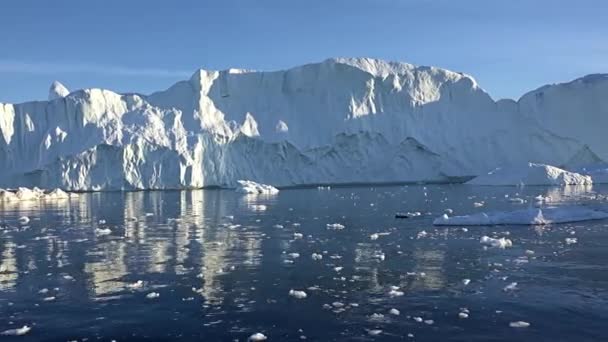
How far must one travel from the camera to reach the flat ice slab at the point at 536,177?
1445 inches

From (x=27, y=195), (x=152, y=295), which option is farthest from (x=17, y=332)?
(x=27, y=195)

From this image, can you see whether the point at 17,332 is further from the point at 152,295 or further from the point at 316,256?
the point at 316,256

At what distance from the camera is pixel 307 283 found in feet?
29.2

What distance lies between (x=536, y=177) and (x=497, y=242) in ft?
90.4

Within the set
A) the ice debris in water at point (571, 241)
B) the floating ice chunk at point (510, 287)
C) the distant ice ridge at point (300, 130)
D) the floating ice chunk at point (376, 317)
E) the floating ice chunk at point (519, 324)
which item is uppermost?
the distant ice ridge at point (300, 130)

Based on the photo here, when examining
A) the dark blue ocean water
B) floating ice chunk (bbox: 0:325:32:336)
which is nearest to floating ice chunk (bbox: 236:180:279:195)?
the dark blue ocean water

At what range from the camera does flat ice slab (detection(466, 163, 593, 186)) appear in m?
36.7

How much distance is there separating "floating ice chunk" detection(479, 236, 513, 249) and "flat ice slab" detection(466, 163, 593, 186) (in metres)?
26.5

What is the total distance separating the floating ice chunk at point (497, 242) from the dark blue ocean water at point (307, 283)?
0.63 ft

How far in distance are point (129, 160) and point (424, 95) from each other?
22.5m

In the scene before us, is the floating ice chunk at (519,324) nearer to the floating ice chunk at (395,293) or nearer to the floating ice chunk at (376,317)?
the floating ice chunk at (376,317)

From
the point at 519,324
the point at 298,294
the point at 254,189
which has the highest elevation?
the point at 254,189

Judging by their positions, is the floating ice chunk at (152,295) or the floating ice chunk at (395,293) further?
the floating ice chunk at (152,295)

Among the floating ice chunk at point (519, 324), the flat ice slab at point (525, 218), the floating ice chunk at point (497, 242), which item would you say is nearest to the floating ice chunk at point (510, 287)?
the floating ice chunk at point (519, 324)
